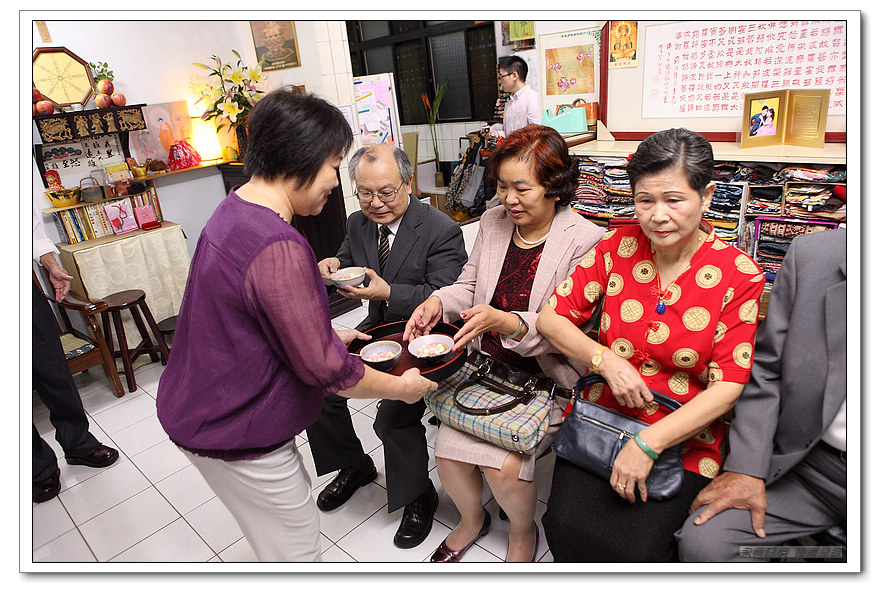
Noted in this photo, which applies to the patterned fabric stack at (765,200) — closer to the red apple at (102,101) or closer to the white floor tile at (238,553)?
the white floor tile at (238,553)

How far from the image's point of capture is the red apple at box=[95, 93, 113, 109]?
402cm

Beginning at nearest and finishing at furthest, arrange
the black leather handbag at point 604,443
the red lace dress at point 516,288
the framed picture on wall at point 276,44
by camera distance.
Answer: the black leather handbag at point 604,443 < the red lace dress at point 516,288 < the framed picture on wall at point 276,44

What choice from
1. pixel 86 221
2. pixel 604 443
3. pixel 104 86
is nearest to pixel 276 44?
pixel 104 86

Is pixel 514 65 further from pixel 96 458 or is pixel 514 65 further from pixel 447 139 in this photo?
pixel 96 458

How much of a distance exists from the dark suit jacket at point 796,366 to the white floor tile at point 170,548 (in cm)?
203

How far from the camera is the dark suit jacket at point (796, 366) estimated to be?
4.50 ft

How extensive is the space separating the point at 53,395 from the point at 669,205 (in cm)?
297

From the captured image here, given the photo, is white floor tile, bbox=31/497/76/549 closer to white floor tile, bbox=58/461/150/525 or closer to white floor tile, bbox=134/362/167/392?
white floor tile, bbox=58/461/150/525

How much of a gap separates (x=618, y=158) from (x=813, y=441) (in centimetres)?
181

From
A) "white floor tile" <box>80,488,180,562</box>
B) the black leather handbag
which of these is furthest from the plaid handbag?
"white floor tile" <box>80,488,180,562</box>

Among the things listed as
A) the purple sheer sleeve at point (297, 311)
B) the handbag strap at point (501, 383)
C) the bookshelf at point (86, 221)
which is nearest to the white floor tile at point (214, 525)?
the handbag strap at point (501, 383)

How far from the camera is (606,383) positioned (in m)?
1.63
